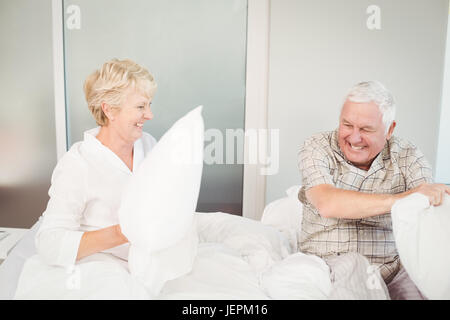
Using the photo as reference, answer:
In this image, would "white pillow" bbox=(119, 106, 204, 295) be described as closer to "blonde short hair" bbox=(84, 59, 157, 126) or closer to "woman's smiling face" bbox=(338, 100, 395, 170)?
"blonde short hair" bbox=(84, 59, 157, 126)

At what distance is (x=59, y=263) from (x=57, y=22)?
1629mm

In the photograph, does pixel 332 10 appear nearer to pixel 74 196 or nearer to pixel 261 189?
pixel 261 189

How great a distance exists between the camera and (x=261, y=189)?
223cm

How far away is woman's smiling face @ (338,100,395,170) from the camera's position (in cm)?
115

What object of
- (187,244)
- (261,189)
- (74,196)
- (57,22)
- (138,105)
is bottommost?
(261,189)

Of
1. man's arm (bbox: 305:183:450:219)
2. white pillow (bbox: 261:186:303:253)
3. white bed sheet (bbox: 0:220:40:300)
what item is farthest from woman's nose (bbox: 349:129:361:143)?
white bed sheet (bbox: 0:220:40:300)

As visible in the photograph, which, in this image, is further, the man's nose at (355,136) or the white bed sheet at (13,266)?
the man's nose at (355,136)

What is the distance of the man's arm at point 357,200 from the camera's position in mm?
924

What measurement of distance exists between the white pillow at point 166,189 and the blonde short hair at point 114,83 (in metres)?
0.33

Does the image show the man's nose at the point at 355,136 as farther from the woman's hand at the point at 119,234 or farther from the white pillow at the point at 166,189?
the woman's hand at the point at 119,234

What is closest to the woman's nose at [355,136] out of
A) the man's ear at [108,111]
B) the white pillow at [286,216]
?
the white pillow at [286,216]

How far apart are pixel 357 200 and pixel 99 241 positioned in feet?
2.05
